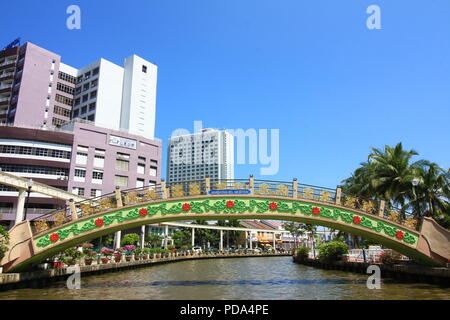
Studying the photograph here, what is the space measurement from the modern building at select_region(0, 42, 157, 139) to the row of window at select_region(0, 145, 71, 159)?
11735mm

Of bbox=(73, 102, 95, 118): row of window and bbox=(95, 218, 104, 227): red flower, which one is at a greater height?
bbox=(73, 102, 95, 118): row of window

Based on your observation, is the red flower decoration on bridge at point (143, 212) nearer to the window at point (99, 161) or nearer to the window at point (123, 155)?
the window at point (99, 161)

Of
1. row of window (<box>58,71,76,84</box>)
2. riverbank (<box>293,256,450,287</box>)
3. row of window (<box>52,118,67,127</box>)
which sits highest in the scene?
row of window (<box>58,71,76,84</box>)

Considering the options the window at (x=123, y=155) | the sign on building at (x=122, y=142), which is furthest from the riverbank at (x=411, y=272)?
the sign on building at (x=122, y=142)

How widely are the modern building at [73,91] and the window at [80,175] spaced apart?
456 inches

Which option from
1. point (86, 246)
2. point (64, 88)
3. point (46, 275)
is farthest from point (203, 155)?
point (46, 275)

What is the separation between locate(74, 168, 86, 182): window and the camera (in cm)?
5764

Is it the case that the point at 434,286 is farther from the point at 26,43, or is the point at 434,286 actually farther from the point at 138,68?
the point at 26,43

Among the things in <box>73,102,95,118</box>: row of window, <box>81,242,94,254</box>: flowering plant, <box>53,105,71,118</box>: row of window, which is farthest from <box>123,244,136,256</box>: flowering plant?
<box>53,105,71,118</box>: row of window

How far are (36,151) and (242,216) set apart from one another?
4599cm

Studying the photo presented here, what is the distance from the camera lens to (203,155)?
167m

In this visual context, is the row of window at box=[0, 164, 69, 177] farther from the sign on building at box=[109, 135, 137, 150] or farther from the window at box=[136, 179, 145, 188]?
→ the window at box=[136, 179, 145, 188]

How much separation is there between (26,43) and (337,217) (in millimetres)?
71416
